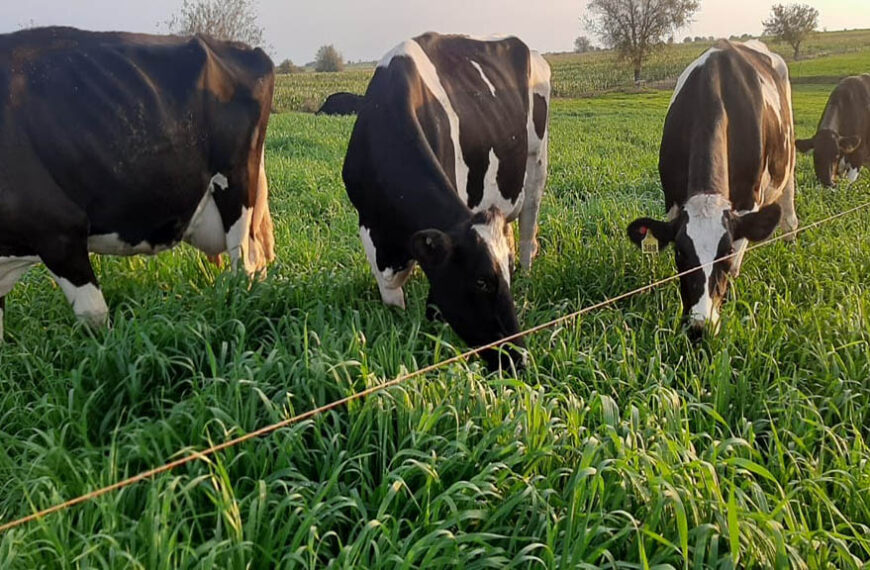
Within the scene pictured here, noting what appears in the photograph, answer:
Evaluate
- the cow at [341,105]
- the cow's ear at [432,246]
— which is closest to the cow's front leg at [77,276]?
the cow's ear at [432,246]

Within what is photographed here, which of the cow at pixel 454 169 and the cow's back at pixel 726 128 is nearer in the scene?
the cow at pixel 454 169

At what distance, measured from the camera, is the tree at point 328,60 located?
80125 mm

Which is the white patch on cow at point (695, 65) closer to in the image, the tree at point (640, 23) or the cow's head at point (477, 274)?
the cow's head at point (477, 274)

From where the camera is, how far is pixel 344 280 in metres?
4.87

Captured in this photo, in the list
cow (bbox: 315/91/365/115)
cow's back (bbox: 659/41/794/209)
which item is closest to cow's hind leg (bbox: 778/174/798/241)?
cow's back (bbox: 659/41/794/209)

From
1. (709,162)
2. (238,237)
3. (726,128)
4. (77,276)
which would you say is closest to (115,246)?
(77,276)

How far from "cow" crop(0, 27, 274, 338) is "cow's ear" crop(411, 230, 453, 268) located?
53.6 inches

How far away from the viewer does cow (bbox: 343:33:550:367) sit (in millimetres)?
3732

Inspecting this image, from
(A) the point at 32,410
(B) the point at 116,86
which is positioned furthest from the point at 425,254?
(B) the point at 116,86

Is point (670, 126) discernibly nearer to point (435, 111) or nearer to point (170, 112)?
point (435, 111)

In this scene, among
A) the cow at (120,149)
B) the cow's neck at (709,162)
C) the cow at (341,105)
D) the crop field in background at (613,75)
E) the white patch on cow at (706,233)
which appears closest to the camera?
the cow at (120,149)

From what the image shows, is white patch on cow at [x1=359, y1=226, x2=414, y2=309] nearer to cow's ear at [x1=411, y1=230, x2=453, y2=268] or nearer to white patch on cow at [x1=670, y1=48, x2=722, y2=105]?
cow's ear at [x1=411, y1=230, x2=453, y2=268]

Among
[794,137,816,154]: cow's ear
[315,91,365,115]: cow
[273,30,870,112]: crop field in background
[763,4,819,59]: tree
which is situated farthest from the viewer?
[763,4,819,59]: tree

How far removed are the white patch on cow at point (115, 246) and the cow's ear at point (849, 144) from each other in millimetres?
9919
